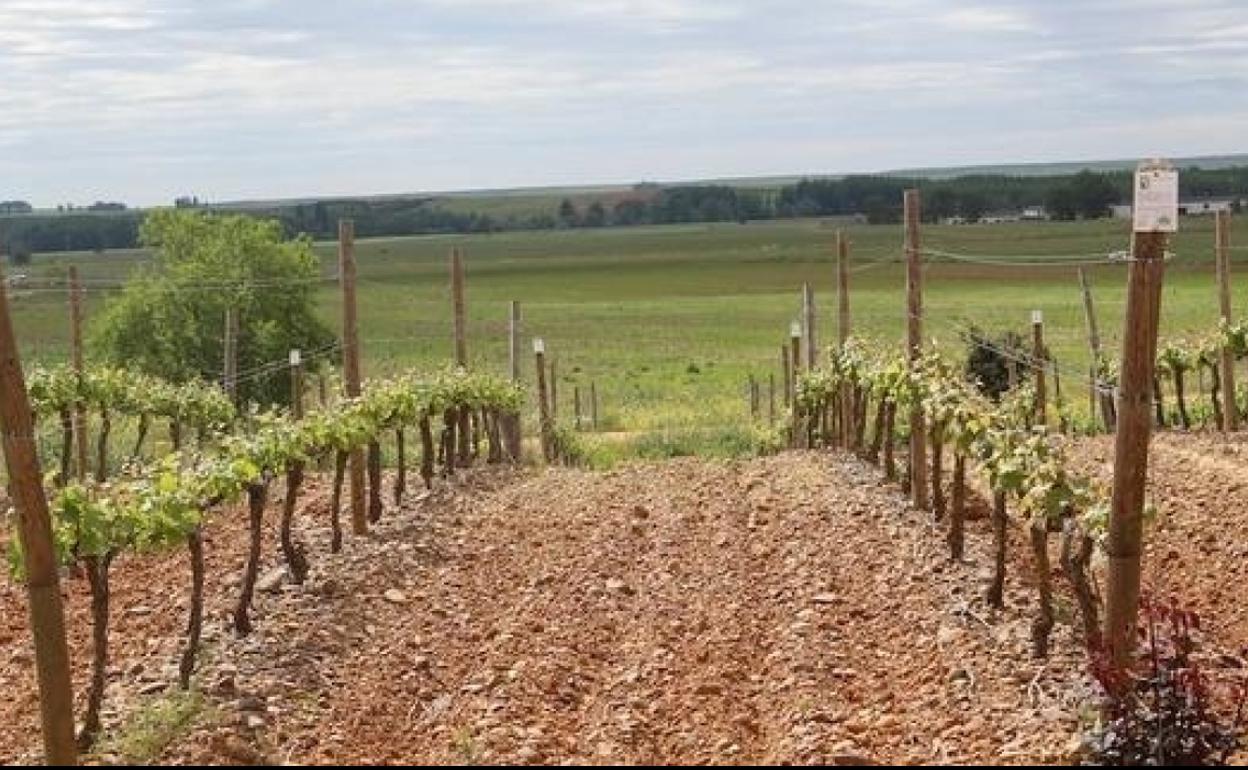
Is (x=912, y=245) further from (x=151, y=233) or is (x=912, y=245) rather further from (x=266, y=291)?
(x=151, y=233)

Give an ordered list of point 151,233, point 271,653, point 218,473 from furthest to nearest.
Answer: point 151,233 → point 218,473 → point 271,653

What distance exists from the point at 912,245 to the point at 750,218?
552ft

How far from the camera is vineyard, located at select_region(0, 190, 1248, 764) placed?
7.97 meters

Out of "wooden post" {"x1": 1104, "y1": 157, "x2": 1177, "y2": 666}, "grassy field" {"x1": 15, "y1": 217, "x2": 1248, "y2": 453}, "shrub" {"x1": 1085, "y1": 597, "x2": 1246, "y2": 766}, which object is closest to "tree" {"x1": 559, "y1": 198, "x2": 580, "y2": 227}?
"grassy field" {"x1": 15, "y1": 217, "x2": 1248, "y2": 453}

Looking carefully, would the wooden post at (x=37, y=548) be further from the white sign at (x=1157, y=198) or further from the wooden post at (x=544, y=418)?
the wooden post at (x=544, y=418)

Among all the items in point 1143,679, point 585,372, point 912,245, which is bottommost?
point 585,372

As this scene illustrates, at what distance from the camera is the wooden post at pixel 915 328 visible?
13.4m

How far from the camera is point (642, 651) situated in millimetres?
9805

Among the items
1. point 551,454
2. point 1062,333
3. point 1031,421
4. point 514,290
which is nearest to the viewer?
point 1031,421

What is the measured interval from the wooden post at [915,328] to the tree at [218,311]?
20950mm

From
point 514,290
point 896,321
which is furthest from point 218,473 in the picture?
point 514,290

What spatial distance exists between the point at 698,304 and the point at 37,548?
75.8 meters

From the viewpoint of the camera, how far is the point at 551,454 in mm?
24859

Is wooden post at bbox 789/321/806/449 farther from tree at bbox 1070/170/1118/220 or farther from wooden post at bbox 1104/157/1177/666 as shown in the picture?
tree at bbox 1070/170/1118/220
